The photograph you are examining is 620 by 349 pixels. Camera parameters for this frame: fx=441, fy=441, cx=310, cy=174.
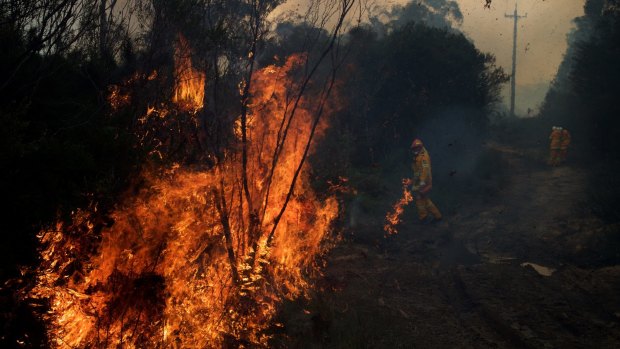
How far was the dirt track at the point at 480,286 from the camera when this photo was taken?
5.99 m

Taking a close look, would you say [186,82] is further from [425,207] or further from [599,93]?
[599,93]

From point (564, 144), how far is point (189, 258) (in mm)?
17113

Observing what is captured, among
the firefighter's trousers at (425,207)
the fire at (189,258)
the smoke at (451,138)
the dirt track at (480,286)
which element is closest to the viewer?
the fire at (189,258)

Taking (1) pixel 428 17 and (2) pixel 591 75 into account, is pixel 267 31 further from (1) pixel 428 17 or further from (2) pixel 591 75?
(1) pixel 428 17

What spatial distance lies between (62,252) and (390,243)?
8601 mm

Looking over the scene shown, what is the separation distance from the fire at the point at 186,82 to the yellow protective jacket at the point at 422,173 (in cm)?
773

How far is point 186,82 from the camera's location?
6715mm

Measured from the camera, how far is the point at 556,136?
1767 centimetres

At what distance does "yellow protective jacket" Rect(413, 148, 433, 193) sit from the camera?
12477mm

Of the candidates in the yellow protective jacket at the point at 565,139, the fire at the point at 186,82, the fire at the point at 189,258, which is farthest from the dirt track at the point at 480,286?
the yellow protective jacket at the point at 565,139

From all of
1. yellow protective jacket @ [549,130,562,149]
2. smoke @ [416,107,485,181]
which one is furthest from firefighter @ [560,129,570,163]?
smoke @ [416,107,485,181]

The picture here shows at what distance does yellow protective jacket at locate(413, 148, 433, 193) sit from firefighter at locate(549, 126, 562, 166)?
8.15 meters

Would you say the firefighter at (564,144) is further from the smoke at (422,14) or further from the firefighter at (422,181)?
the smoke at (422,14)

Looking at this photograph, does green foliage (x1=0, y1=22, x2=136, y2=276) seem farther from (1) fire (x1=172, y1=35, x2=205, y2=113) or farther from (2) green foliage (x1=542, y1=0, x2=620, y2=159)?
(2) green foliage (x1=542, y1=0, x2=620, y2=159)
